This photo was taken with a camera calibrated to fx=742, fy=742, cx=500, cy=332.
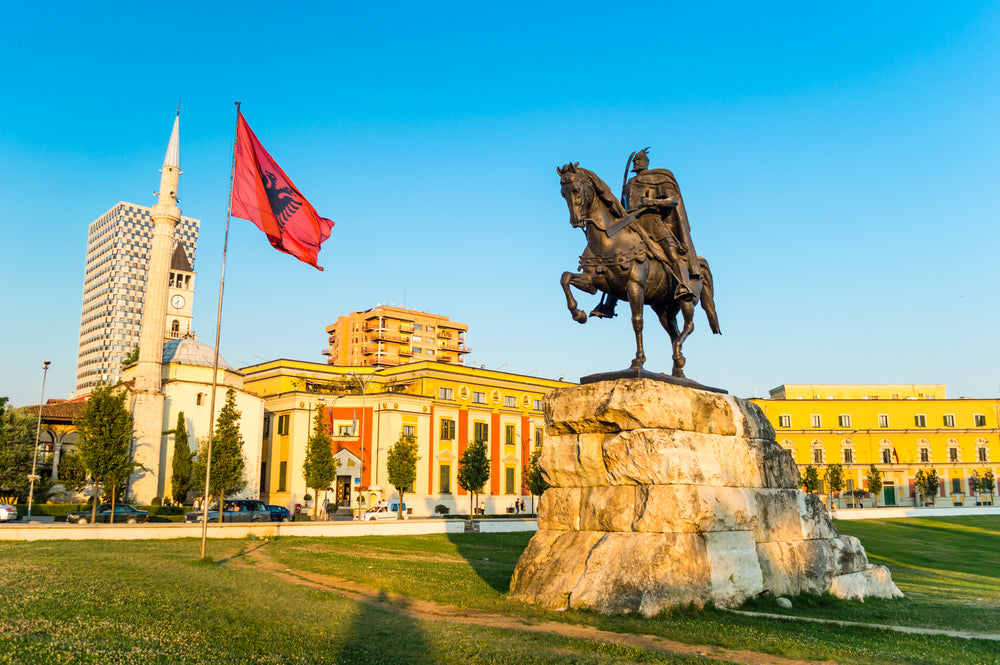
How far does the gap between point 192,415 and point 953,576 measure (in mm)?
53716

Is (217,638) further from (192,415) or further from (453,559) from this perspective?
(192,415)

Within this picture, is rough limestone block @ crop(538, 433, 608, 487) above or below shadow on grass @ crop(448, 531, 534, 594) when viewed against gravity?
above

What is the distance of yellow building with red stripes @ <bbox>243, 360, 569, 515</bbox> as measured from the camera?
62.4m

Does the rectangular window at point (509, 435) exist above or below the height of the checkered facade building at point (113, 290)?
below

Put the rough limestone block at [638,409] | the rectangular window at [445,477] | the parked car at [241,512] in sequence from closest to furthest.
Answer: the rough limestone block at [638,409], the parked car at [241,512], the rectangular window at [445,477]

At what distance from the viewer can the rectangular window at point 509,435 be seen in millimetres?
72312

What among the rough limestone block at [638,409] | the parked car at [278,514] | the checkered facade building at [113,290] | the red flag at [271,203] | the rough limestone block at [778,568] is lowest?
the parked car at [278,514]

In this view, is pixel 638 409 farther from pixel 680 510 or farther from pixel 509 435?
pixel 509 435

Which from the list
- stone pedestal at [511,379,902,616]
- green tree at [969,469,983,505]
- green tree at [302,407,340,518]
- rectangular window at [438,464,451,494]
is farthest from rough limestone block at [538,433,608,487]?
green tree at [969,469,983,505]

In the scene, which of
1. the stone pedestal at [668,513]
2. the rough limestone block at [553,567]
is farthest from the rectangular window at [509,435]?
the rough limestone block at [553,567]

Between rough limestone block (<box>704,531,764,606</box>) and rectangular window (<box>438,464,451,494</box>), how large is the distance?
183 ft

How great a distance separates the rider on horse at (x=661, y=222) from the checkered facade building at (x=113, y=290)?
178m

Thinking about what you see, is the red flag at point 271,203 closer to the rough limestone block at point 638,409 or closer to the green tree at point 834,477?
the rough limestone block at point 638,409

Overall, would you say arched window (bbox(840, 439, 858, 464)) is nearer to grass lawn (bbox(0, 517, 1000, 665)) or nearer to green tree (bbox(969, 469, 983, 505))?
green tree (bbox(969, 469, 983, 505))
